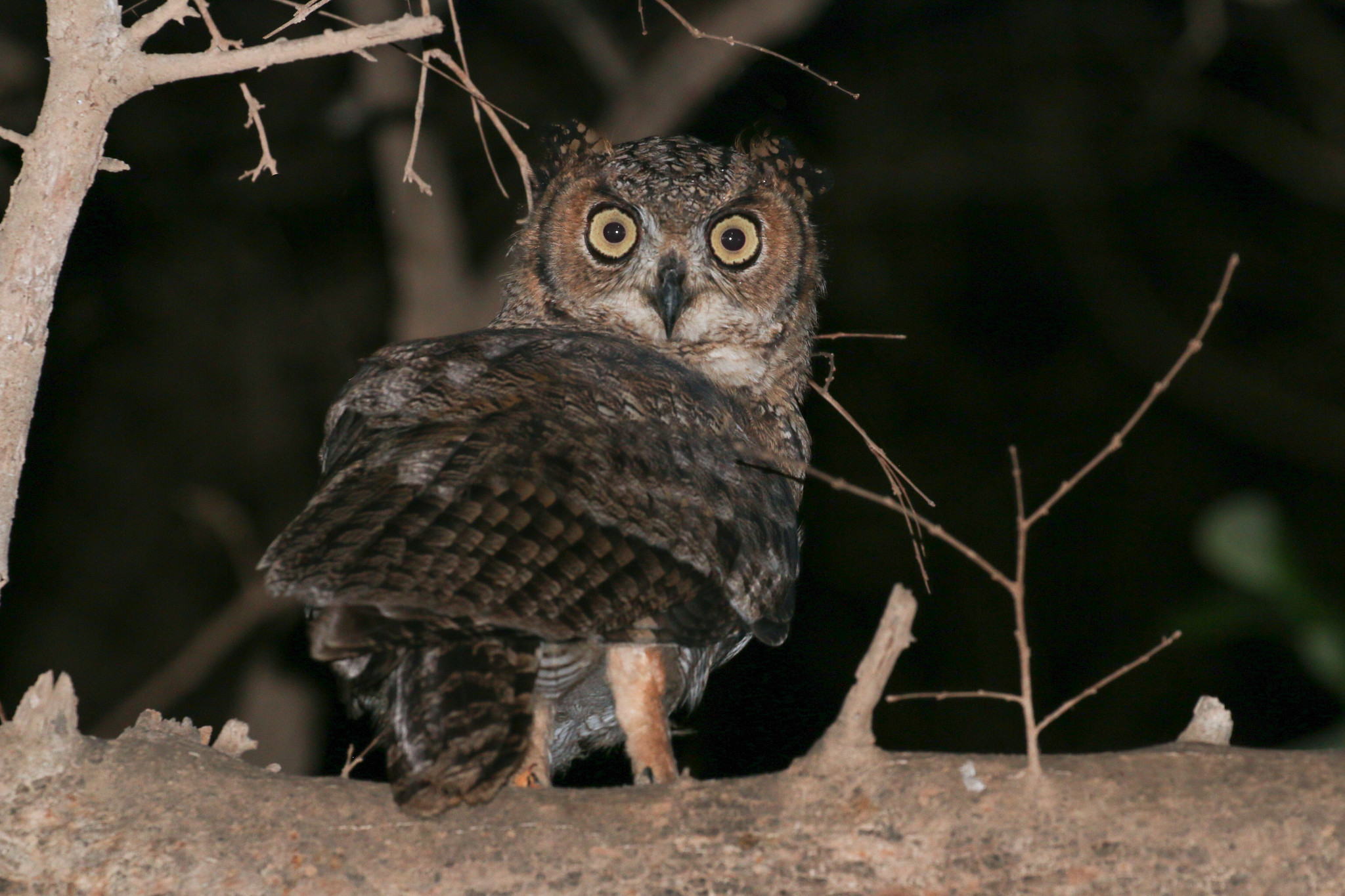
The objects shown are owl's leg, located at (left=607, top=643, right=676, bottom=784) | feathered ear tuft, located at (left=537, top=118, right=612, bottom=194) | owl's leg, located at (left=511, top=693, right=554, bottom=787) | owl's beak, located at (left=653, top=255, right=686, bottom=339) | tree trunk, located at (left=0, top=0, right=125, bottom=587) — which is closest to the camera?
tree trunk, located at (left=0, top=0, right=125, bottom=587)

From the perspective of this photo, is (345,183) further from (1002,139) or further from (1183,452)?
(1183,452)

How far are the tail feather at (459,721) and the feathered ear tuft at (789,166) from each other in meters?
2.27

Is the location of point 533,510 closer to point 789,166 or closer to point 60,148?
point 60,148

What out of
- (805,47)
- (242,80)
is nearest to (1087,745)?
(805,47)

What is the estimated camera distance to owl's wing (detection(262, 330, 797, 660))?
77.0 inches

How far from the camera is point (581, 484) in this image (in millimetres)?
2254

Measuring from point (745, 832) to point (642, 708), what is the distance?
0.70m

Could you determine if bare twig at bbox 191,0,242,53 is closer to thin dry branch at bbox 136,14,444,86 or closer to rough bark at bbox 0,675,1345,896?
thin dry branch at bbox 136,14,444,86

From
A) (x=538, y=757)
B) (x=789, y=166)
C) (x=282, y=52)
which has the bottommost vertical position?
(x=538, y=757)

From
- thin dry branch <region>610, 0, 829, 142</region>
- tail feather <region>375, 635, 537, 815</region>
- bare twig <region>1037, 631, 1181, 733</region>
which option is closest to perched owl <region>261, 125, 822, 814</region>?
tail feather <region>375, 635, 537, 815</region>

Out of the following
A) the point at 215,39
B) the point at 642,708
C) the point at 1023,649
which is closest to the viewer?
the point at 1023,649

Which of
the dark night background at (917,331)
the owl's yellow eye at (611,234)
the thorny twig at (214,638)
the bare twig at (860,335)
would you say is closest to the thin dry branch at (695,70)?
the dark night background at (917,331)

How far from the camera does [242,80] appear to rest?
7.95ft

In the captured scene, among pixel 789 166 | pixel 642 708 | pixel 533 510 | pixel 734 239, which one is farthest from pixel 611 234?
pixel 533 510
